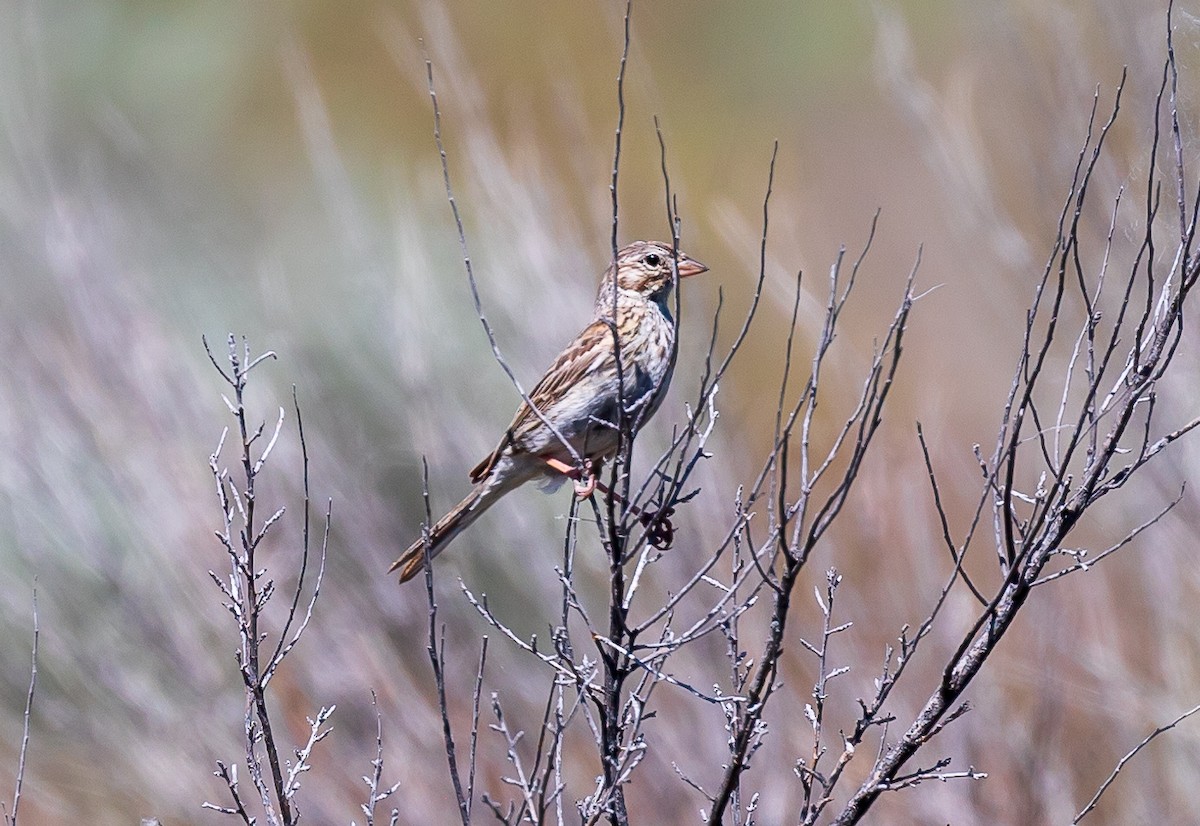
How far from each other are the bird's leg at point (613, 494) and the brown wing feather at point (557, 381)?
0.17 meters

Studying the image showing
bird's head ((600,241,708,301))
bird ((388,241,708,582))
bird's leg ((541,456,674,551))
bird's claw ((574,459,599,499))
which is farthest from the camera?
bird's head ((600,241,708,301))

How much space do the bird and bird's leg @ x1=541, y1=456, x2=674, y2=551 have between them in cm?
3

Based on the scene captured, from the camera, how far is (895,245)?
17.0 m

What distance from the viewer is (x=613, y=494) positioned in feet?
12.6

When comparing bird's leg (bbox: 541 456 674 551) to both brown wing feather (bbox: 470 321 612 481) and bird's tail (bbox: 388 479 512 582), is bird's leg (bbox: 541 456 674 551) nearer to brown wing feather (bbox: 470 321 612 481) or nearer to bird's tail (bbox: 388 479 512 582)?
brown wing feather (bbox: 470 321 612 481)

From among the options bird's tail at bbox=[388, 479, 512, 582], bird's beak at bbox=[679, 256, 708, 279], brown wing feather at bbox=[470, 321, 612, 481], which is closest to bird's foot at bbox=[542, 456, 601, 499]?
brown wing feather at bbox=[470, 321, 612, 481]

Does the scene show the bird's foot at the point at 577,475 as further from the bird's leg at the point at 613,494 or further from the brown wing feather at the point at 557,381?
the brown wing feather at the point at 557,381

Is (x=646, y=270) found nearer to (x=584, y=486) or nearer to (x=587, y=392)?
(x=587, y=392)

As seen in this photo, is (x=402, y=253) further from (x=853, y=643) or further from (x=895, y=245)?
(x=895, y=245)

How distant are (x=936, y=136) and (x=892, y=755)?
4945mm

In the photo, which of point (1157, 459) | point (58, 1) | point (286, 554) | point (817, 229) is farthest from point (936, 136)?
point (58, 1)

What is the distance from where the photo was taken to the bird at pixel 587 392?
5.75m

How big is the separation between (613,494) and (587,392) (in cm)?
212

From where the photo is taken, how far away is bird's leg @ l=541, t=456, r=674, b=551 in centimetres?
382
